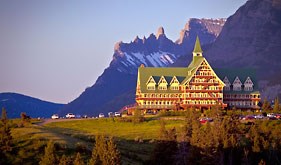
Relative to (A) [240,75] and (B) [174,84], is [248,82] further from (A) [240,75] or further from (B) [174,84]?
(B) [174,84]

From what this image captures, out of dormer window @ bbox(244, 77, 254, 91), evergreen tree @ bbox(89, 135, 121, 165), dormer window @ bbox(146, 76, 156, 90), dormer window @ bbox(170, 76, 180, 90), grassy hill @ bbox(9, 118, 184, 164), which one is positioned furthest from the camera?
dormer window @ bbox(244, 77, 254, 91)

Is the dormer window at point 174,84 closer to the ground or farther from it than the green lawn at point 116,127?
farther from it

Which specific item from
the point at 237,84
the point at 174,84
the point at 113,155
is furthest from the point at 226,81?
the point at 113,155

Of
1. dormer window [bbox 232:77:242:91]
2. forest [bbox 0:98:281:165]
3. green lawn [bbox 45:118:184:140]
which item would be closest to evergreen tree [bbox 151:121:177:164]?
forest [bbox 0:98:281:165]

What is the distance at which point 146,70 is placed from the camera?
147 metres

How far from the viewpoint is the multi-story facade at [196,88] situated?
137500 mm

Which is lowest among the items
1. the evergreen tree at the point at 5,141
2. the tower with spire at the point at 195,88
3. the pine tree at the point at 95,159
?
the pine tree at the point at 95,159

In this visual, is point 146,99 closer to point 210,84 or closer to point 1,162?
point 210,84

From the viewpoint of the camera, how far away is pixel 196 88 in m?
138

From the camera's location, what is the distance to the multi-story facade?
138 metres

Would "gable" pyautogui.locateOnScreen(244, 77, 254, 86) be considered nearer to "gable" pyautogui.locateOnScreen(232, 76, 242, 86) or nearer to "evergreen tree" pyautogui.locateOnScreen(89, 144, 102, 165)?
Result: "gable" pyautogui.locateOnScreen(232, 76, 242, 86)

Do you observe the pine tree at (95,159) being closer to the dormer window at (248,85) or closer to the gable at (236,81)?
the gable at (236,81)

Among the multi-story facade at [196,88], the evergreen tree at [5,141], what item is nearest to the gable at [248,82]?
the multi-story facade at [196,88]

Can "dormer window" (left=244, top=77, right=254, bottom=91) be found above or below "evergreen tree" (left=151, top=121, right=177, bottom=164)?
above
